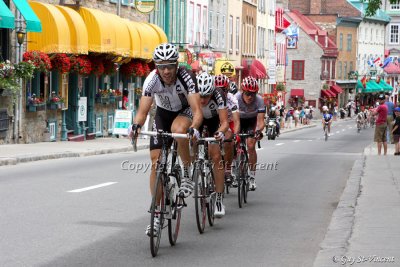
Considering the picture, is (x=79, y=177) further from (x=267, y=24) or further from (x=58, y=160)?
(x=267, y=24)

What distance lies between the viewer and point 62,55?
1313 inches

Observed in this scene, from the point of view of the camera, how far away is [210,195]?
11.8 m

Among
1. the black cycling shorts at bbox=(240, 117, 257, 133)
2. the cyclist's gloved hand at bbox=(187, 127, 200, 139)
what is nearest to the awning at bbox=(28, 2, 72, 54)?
the black cycling shorts at bbox=(240, 117, 257, 133)

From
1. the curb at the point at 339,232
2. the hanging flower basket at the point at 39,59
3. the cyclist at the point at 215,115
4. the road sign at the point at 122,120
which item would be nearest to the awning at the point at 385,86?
the road sign at the point at 122,120

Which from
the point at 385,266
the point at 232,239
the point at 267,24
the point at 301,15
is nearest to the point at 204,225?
the point at 232,239

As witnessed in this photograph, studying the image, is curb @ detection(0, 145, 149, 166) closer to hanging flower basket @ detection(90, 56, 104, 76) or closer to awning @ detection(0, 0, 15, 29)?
awning @ detection(0, 0, 15, 29)

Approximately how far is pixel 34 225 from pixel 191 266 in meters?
2.76

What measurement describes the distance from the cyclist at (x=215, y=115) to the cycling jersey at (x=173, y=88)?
122 centimetres

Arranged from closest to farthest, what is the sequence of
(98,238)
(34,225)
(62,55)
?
1. (98,238)
2. (34,225)
3. (62,55)

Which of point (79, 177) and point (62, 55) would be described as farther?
point (62, 55)

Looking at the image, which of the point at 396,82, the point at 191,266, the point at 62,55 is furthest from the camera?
the point at 396,82

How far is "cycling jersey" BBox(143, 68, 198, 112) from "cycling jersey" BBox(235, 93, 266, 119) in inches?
200

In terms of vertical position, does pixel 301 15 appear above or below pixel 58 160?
above

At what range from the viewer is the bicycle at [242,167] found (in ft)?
47.9
